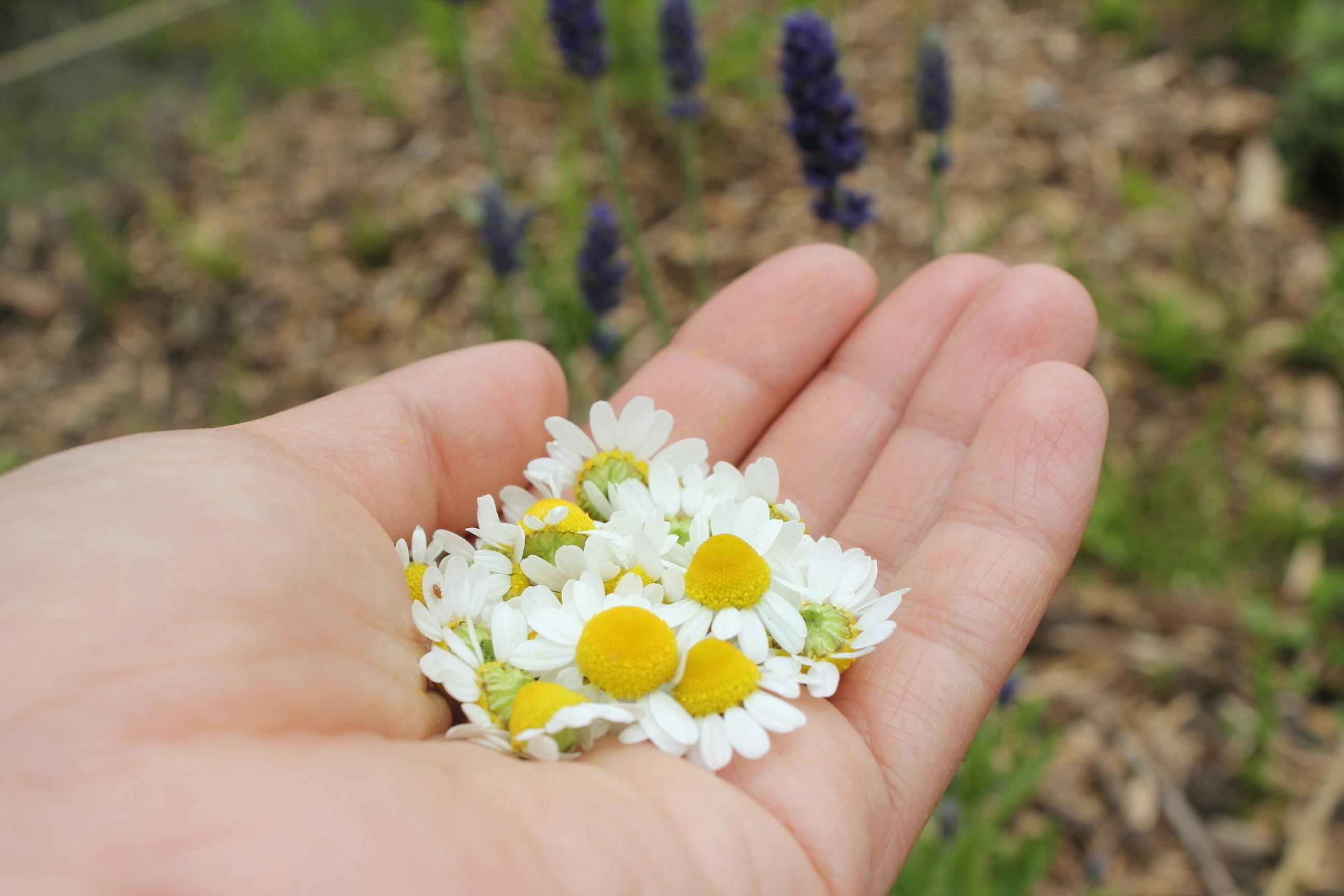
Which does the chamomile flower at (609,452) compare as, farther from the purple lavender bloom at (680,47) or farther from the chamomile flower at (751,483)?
the purple lavender bloom at (680,47)

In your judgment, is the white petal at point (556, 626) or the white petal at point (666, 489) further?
the white petal at point (666, 489)

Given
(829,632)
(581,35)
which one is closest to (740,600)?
(829,632)

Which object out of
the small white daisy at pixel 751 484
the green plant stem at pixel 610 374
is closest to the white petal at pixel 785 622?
the small white daisy at pixel 751 484

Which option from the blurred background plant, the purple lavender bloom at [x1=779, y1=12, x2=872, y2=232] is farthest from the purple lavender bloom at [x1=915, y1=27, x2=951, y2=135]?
the purple lavender bloom at [x1=779, y1=12, x2=872, y2=232]

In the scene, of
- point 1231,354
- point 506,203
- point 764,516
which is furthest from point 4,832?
point 1231,354

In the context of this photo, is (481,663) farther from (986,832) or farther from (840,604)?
(986,832)

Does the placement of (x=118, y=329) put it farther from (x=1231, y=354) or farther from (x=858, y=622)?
(x=1231, y=354)
